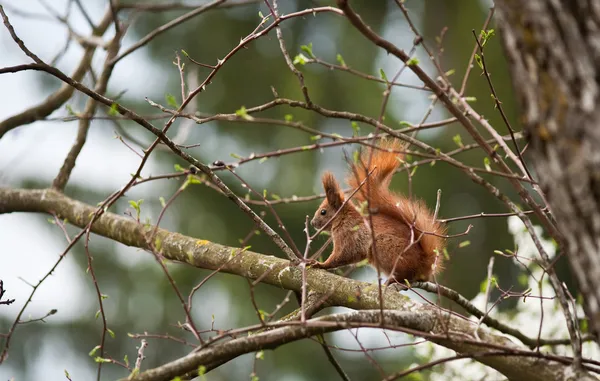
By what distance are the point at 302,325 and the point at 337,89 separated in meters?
10.0

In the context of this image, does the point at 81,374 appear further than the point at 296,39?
No

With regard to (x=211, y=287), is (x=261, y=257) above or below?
below

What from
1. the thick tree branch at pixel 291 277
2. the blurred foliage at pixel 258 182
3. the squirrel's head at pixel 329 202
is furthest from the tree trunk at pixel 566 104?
the blurred foliage at pixel 258 182

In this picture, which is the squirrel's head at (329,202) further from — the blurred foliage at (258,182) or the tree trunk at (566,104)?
the blurred foliage at (258,182)

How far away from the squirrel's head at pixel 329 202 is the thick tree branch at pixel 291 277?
3.02ft

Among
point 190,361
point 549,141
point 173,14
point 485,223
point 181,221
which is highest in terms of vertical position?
point 173,14

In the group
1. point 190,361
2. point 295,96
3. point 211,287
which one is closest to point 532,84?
point 190,361

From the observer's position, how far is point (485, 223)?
33.6 ft

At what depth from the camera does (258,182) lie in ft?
33.9

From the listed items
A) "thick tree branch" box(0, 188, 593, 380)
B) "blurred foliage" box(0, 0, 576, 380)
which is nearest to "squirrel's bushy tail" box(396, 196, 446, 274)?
"thick tree branch" box(0, 188, 593, 380)

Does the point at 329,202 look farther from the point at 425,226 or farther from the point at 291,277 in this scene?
the point at 291,277

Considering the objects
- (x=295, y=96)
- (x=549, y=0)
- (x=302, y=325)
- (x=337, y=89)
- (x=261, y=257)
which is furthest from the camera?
(x=337, y=89)

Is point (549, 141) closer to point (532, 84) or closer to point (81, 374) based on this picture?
point (532, 84)

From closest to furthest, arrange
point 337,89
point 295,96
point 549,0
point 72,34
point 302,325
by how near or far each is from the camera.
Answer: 1. point 549,0
2. point 302,325
3. point 72,34
4. point 295,96
5. point 337,89
